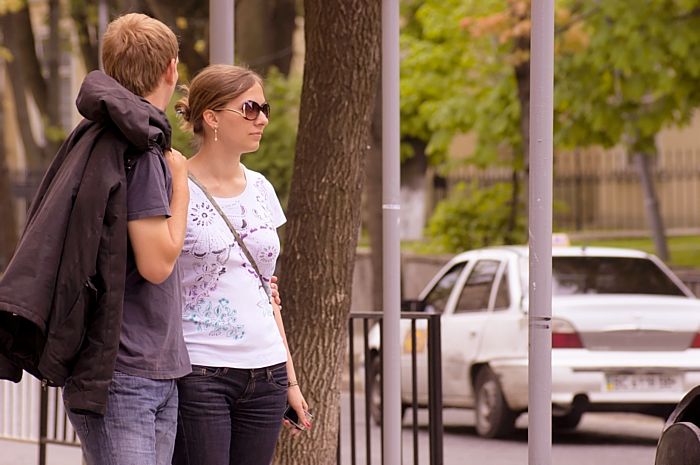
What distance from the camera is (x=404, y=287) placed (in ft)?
75.0

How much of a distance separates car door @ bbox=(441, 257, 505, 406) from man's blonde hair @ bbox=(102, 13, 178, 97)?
7.99 m

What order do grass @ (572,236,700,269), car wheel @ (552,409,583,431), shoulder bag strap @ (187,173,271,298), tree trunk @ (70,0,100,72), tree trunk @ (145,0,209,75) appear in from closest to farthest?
shoulder bag strap @ (187,173,271,298)
car wheel @ (552,409,583,431)
tree trunk @ (145,0,209,75)
tree trunk @ (70,0,100,72)
grass @ (572,236,700,269)

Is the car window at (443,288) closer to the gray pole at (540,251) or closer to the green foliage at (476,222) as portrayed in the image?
the gray pole at (540,251)

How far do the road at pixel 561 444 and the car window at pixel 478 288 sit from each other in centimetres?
106

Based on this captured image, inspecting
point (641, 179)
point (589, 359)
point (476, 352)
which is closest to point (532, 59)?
point (589, 359)

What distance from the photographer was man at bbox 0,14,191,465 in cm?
341

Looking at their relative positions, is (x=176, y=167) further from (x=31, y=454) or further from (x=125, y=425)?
(x=31, y=454)

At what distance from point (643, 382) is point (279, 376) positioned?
6.88m

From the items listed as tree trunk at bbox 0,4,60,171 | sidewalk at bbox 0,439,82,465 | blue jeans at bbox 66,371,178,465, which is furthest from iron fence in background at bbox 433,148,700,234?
blue jeans at bbox 66,371,178,465

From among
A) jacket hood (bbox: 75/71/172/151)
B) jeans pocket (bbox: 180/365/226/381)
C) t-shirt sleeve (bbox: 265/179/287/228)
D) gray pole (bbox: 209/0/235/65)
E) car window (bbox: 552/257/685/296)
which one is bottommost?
car window (bbox: 552/257/685/296)

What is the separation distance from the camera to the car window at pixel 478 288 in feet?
38.7

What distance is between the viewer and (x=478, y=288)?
11969mm

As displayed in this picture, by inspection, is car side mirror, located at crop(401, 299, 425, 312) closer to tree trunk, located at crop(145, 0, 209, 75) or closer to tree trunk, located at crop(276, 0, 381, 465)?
tree trunk, located at crop(276, 0, 381, 465)

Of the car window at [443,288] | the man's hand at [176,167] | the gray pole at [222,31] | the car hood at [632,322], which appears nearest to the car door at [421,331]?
the car window at [443,288]
